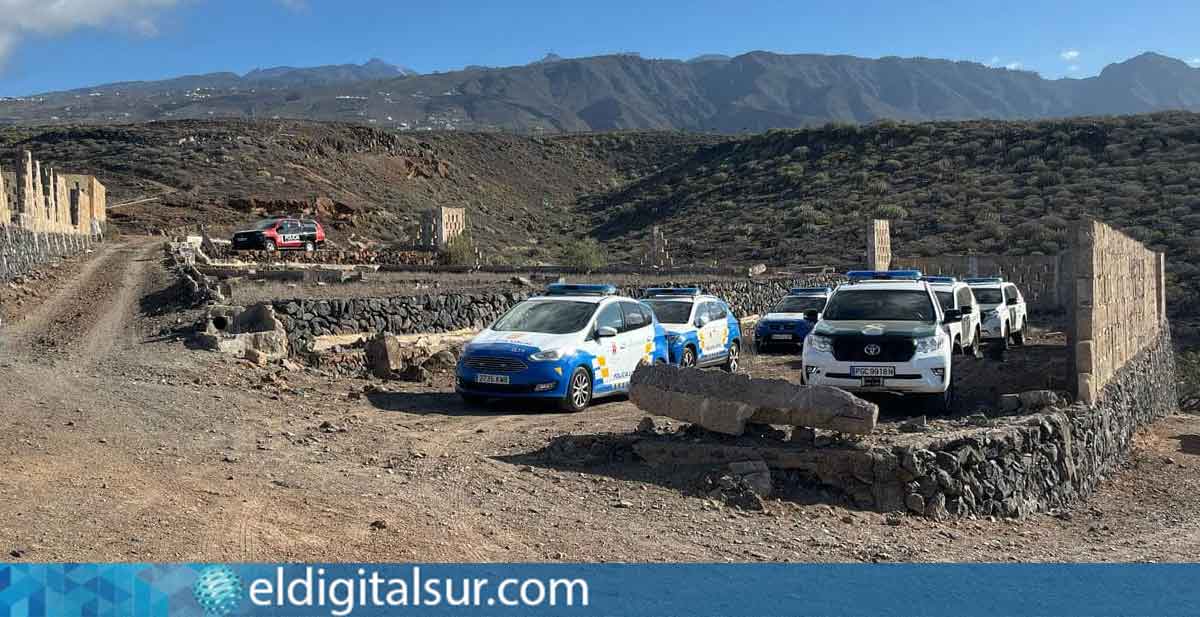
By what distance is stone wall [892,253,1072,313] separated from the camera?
3475cm

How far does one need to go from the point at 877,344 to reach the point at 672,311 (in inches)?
219

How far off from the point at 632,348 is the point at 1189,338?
2451 centimetres

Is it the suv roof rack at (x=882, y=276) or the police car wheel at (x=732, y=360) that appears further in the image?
the police car wheel at (x=732, y=360)

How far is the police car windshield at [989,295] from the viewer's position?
958 inches

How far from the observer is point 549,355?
545 inches

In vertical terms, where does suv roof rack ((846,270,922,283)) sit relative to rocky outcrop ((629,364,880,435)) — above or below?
above

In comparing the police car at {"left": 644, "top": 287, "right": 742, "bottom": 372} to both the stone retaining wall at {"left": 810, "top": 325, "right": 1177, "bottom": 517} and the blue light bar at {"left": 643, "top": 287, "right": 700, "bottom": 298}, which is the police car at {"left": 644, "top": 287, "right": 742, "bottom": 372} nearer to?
the blue light bar at {"left": 643, "top": 287, "right": 700, "bottom": 298}

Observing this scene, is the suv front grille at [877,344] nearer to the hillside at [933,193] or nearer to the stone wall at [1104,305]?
the stone wall at [1104,305]

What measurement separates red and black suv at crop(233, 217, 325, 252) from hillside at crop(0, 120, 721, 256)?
330 inches

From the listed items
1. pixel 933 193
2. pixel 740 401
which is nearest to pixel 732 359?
pixel 740 401

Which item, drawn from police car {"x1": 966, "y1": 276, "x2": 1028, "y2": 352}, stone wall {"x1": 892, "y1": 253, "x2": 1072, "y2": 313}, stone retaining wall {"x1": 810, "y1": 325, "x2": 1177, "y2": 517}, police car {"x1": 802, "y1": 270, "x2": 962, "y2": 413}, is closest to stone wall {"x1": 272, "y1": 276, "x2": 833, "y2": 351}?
police car {"x1": 802, "y1": 270, "x2": 962, "y2": 413}

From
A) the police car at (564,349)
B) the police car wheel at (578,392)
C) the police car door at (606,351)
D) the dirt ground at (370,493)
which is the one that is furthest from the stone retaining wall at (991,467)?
the police car door at (606,351)

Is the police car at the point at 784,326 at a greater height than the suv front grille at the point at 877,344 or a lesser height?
lesser

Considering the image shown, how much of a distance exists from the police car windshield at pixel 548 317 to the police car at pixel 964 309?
20.0ft
